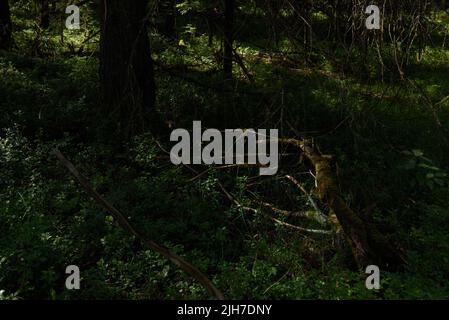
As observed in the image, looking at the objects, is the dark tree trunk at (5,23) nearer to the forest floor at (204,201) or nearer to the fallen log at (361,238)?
the forest floor at (204,201)

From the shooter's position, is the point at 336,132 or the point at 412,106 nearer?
the point at 336,132

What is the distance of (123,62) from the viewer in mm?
7043

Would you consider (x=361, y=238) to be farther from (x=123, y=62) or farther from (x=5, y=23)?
(x=5, y=23)

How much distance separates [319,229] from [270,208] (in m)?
0.68

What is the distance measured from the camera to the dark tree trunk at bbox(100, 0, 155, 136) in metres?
6.80

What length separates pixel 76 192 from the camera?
5355 millimetres

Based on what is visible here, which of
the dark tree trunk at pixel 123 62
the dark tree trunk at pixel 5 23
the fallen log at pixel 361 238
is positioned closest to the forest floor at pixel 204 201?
the fallen log at pixel 361 238
